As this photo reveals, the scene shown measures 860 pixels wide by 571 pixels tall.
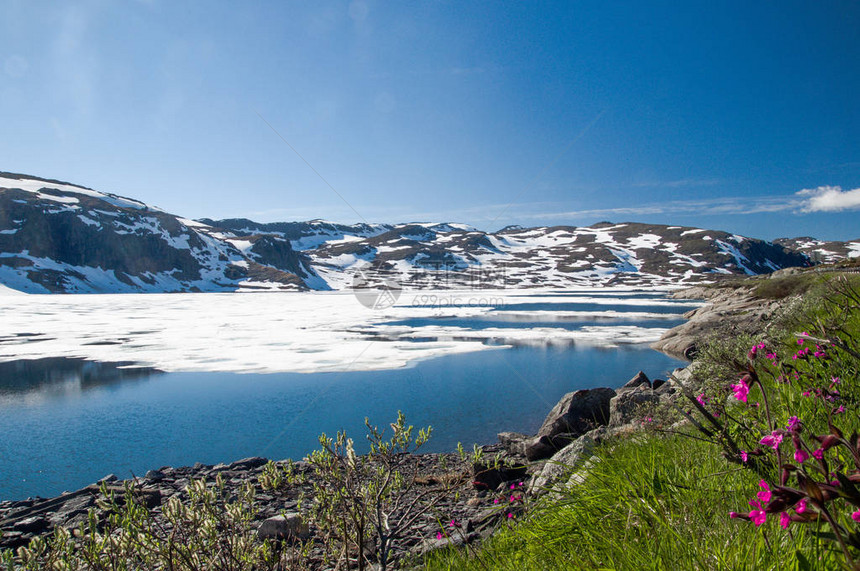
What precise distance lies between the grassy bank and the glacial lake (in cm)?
815

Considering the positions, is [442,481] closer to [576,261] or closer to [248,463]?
[248,463]

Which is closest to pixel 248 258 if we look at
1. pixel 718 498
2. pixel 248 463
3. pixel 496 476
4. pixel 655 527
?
pixel 248 463

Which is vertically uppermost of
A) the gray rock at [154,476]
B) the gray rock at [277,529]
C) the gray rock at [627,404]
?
the gray rock at [627,404]

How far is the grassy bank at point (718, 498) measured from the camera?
4.34 feet

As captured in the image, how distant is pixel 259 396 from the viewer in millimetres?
14906

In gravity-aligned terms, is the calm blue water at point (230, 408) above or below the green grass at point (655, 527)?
below

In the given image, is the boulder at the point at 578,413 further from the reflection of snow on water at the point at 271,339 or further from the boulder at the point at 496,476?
the reflection of snow on water at the point at 271,339

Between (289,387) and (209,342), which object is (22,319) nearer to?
(209,342)

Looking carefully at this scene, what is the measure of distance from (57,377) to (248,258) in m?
143

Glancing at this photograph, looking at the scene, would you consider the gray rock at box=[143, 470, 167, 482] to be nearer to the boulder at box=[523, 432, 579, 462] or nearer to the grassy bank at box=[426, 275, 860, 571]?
the boulder at box=[523, 432, 579, 462]

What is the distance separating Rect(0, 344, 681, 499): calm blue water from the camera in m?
10.5

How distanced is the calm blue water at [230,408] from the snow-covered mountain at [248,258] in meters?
96.5

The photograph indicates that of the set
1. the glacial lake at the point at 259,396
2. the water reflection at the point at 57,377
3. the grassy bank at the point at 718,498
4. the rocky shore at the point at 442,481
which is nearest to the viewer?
the grassy bank at the point at 718,498

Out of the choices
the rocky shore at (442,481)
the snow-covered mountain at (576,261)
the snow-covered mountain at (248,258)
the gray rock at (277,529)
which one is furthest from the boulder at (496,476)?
the snow-covered mountain at (576,261)
